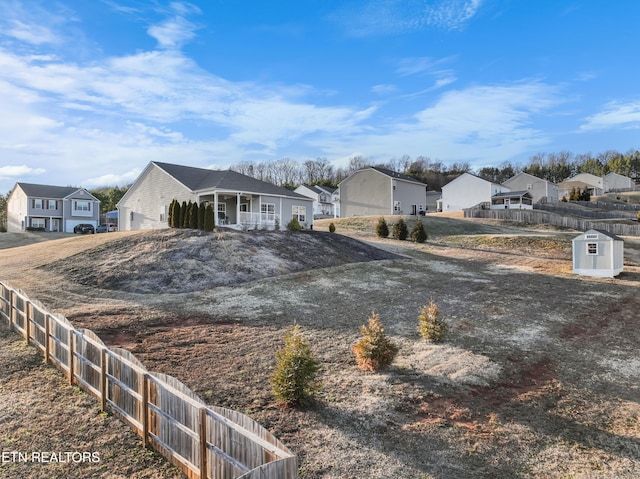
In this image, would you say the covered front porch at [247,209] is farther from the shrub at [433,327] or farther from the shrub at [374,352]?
the shrub at [374,352]

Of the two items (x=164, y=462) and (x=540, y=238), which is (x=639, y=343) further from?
(x=540, y=238)

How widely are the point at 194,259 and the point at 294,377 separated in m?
14.4

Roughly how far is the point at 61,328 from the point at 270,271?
12.5m

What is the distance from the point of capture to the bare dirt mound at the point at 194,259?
17.3m

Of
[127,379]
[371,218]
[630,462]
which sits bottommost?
[630,462]

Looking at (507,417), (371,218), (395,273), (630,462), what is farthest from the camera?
(371,218)

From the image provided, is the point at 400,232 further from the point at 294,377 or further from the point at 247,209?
the point at 294,377

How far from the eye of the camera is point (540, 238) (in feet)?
109

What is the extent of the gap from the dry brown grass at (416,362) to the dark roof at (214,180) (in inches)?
404

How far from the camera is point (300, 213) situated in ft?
109

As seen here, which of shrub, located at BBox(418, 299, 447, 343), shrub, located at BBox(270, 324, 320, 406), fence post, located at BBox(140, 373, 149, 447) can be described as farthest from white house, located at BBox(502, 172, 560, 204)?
fence post, located at BBox(140, 373, 149, 447)

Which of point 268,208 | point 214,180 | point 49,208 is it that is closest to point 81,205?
point 49,208

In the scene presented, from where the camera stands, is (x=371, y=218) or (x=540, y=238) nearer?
(x=540, y=238)

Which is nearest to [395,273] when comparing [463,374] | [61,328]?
[463,374]
